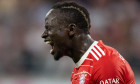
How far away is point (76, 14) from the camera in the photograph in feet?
10.7

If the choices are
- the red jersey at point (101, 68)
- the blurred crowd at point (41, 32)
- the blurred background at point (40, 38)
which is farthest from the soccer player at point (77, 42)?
the blurred crowd at point (41, 32)

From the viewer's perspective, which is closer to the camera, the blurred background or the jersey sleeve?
the jersey sleeve

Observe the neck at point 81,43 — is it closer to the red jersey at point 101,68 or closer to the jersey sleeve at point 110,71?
the red jersey at point 101,68

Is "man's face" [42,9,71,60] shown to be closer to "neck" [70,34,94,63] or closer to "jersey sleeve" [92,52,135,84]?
"neck" [70,34,94,63]

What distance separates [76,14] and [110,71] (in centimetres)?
68

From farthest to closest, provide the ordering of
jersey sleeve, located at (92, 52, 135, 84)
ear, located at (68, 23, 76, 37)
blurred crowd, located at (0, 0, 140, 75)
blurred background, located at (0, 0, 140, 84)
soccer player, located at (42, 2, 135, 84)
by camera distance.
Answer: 1. blurred crowd, located at (0, 0, 140, 75)
2. blurred background, located at (0, 0, 140, 84)
3. ear, located at (68, 23, 76, 37)
4. soccer player, located at (42, 2, 135, 84)
5. jersey sleeve, located at (92, 52, 135, 84)

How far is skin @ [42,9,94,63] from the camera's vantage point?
326 cm

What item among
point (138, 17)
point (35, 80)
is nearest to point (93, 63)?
point (35, 80)

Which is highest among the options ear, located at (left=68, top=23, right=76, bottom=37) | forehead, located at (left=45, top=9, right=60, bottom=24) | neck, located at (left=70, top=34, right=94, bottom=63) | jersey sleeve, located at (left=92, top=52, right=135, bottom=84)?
forehead, located at (left=45, top=9, right=60, bottom=24)

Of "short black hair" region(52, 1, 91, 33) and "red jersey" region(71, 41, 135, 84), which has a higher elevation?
"short black hair" region(52, 1, 91, 33)

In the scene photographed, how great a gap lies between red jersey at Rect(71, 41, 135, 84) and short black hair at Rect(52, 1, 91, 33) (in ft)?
0.71

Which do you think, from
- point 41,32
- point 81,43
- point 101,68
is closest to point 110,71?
point 101,68

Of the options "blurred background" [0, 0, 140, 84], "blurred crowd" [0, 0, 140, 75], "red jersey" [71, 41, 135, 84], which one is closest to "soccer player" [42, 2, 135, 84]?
"red jersey" [71, 41, 135, 84]

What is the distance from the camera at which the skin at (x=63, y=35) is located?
128 inches
